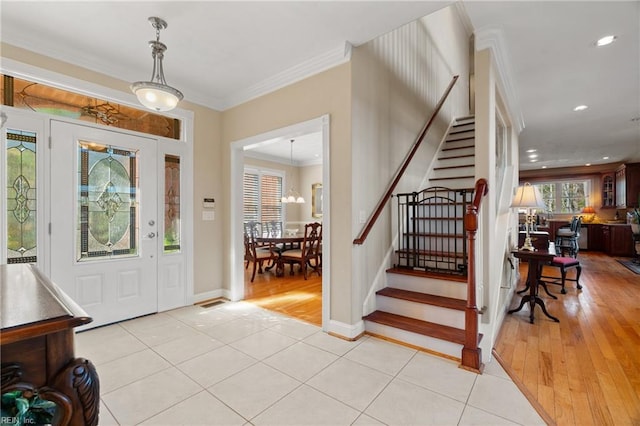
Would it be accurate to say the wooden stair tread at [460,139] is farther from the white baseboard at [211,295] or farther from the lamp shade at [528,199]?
the white baseboard at [211,295]

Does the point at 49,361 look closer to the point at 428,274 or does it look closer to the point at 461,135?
the point at 428,274

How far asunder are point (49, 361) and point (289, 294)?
11.9 feet

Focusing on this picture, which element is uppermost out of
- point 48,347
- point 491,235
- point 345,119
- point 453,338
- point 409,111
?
point 409,111

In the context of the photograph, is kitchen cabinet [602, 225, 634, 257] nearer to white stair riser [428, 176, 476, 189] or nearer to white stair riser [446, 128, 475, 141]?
white stair riser [446, 128, 475, 141]

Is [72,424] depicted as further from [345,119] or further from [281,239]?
[281,239]

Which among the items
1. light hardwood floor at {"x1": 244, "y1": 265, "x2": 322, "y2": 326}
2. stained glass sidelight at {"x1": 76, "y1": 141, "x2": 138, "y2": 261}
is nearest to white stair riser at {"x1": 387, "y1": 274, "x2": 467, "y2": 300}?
light hardwood floor at {"x1": 244, "y1": 265, "x2": 322, "y2": 326}

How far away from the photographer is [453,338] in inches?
98.3

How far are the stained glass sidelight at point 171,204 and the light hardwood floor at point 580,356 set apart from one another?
12.3 ft

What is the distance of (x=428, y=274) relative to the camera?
3150mm

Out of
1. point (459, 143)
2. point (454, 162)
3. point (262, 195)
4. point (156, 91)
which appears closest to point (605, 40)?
point (454, 162)

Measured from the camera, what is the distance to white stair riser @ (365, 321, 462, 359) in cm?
248

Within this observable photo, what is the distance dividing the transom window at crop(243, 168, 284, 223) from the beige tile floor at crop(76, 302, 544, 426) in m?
4.81

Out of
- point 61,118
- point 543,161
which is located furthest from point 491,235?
point 543,161

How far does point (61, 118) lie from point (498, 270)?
15.4 ft
